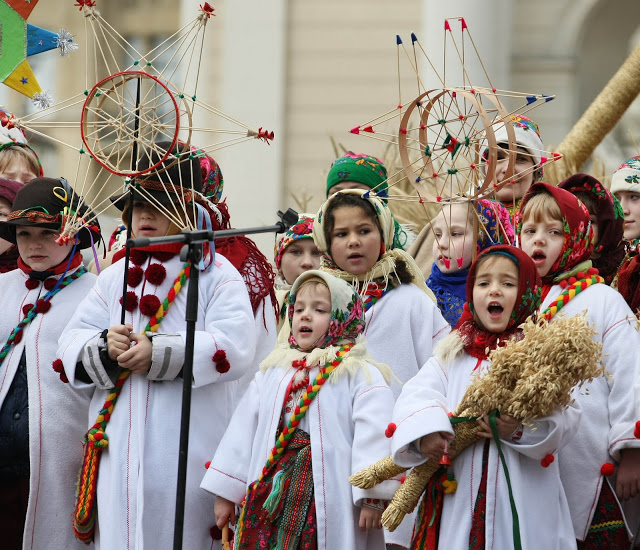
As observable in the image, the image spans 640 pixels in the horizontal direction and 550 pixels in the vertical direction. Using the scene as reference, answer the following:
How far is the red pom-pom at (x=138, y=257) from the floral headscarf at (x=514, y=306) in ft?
4.75

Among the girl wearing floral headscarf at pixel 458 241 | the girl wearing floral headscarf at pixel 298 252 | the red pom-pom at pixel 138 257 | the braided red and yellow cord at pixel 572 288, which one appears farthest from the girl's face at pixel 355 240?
the braided red and yellow cord at pixel 572 288

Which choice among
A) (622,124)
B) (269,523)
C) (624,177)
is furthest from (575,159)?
(622,124)

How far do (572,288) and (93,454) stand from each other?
6.59ft

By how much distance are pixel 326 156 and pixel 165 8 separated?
12.3 meters

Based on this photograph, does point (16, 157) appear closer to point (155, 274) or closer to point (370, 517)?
point (155, 274)

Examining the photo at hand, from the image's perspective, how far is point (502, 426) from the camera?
457cm

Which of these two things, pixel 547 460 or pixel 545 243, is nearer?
pixel 547 460

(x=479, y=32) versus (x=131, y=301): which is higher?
(x=479, y=32)

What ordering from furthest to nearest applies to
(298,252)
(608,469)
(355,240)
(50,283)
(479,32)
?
(479,32)
(298,252)
(50,283)
(355,240)
(608,469)

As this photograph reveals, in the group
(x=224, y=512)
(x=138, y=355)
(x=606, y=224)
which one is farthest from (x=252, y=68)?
(x=224, y=512)

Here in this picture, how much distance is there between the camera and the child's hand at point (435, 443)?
4.65 m

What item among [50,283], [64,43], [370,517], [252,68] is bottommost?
[370,517]

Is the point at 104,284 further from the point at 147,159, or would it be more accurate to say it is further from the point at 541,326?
the point at 541,326

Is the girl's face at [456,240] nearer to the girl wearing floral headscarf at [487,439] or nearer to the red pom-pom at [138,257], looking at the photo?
the girl wearing floral headscarf at [487,439]
